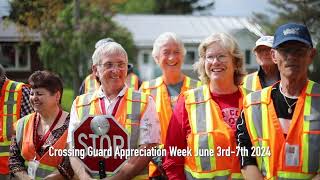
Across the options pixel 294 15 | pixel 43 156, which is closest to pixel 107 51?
pixel 43 156

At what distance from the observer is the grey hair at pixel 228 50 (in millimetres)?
3396

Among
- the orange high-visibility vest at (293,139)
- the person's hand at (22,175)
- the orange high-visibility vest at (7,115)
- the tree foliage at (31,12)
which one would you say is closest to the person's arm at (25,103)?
the orange high-visibility vest at (7,115)

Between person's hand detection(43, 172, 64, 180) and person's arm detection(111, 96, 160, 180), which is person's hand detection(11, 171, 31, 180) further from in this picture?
person's arm detection(111, 96, 160, 180)

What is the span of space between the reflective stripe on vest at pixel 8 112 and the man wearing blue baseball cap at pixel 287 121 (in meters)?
2.16

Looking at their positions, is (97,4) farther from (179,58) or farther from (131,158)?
(131,158)

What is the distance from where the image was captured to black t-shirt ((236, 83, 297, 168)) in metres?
2.95

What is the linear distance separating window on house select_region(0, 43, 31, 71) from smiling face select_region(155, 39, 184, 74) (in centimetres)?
169

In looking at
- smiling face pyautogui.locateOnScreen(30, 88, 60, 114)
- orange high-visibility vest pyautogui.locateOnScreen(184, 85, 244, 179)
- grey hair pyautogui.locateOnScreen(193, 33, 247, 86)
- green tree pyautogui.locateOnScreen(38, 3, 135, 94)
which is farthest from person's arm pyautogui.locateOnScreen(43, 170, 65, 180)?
green tree pyautogui.locateOnScreen(38, 3, 135, 94)

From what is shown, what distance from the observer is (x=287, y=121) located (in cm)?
294

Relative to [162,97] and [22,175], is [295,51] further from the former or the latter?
[22,175]

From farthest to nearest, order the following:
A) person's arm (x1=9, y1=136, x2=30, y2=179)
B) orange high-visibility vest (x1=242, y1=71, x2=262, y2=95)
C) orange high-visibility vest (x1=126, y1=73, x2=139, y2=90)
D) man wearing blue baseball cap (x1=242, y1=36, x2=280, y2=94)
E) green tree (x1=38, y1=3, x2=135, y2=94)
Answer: green tree (x1=38, y1=3, x2=135, y2=94) → orange high-visibility vest (x1=126, y1=73, x2=139, y2=90) → man wearing blue baseball cap (x1=242, y1=36, x2=280, y2=94) → orange high-visibility vest (x1=242, y1=71, x2=262, y2=95) → person's arm (x1=9, y1=136, x2=30, y2=179)

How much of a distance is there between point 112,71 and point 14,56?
3129 mm

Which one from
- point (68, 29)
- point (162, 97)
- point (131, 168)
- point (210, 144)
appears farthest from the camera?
point (68, 29)

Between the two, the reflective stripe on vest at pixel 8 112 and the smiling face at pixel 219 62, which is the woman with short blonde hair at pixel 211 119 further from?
the reflective stripe on vest at pixel 8 112
